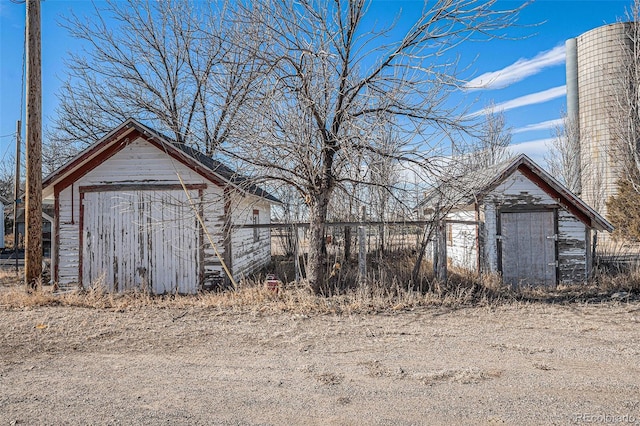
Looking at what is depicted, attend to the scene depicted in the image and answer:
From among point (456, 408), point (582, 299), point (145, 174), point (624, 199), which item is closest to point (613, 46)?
point (624, 199)

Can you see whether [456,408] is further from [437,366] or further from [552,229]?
[552,229]

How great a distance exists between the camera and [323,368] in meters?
5.16

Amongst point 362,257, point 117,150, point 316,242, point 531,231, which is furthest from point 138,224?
point 531,231

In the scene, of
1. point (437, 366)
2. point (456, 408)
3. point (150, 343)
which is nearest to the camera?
point (456, 408)

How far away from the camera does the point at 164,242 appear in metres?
10.7

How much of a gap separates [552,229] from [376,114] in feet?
23.3

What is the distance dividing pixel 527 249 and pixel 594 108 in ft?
80.9

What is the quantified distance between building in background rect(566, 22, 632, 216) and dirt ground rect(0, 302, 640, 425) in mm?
25534

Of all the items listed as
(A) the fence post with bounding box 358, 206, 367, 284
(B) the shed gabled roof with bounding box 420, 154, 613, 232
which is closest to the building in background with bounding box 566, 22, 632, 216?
(B) the shed gabled roof with bounding box 420, 154, 613, 232

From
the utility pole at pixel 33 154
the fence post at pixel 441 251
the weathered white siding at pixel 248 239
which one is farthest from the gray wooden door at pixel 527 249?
the utility pole at pixel 33 154

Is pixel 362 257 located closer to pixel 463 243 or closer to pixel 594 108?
pixel 463 243

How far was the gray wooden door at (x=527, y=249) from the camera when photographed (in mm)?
12445

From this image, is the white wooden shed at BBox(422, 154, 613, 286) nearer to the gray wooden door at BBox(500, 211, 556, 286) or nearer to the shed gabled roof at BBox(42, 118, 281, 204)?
the gray wooden door at BBox(500, 211, 556, 286)

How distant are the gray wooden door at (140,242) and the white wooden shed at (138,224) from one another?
23 millimetres
